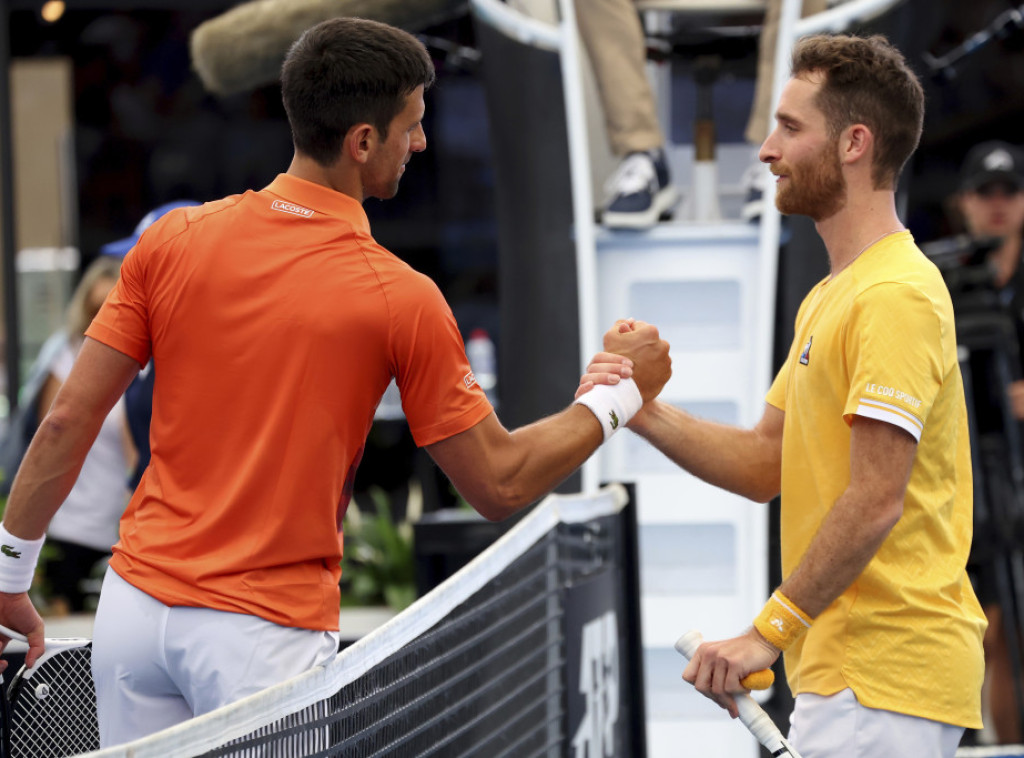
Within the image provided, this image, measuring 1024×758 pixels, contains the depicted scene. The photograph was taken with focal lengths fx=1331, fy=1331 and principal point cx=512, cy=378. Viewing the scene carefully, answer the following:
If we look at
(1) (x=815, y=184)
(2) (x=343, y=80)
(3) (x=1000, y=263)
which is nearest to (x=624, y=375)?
(1) (x=815, y=184)

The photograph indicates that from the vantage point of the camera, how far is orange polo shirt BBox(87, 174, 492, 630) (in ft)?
7.41

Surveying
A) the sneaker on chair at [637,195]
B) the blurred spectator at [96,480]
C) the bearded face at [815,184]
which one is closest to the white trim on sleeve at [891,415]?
the bearded face at [815,184]

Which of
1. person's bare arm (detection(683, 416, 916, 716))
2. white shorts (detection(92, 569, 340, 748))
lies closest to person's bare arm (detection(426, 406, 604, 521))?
white shorts (detection(92, 569, 340, 748))

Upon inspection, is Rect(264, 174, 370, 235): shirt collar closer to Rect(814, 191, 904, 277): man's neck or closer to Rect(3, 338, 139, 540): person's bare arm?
Rect(3, 338, 139, 540): person's bare arm

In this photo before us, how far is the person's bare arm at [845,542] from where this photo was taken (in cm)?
220

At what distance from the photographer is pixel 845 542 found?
2.21 metres

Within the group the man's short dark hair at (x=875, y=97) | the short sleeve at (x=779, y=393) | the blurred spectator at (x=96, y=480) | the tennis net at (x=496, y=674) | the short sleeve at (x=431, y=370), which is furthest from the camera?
the blurred spectator at (x=96, y=480)

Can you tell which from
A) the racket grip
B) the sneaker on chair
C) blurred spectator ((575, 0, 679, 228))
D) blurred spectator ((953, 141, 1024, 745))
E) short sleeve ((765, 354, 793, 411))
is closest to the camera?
the racket grip

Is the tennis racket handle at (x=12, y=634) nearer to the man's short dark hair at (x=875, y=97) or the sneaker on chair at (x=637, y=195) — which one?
the man's short dark hair at (x=875, y=97)

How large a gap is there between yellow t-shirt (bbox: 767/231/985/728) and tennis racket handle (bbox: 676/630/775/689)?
0.44 feet

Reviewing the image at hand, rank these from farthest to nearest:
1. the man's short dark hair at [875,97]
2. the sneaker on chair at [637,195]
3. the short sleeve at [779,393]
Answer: the sneaker on chair at [637,195] < the short sleeve at [779,393] < the man's short dark hair at [875,97]

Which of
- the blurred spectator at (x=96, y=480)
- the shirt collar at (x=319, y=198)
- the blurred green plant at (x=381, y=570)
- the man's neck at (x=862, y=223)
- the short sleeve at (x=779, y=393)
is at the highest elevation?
the shirt collar at (x=319, y=198)

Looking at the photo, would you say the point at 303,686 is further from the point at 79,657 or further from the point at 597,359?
the point at 597,359

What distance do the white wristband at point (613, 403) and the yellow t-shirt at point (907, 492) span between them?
1.68 feet
